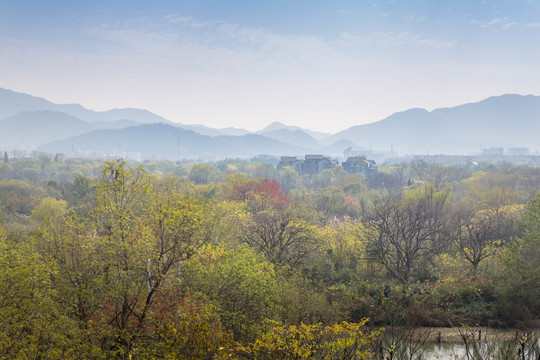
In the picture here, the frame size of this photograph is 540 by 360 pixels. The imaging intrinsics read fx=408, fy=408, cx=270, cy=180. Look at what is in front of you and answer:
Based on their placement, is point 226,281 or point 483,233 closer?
point 226,281

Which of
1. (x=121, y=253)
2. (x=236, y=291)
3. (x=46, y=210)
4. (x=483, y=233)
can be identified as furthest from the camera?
(x=46, y=210)

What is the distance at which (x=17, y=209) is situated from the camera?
2489 inches

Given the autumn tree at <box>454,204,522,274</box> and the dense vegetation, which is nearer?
the dense vegetation

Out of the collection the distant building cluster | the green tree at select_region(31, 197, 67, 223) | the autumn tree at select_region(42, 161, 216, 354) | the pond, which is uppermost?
Result: the distant building cluster

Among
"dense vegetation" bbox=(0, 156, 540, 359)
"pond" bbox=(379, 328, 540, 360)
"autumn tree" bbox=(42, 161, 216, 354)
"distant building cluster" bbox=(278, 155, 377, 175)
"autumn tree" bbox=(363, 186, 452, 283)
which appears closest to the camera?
"dense vegetation" bbox=(0, 156, 540, 359)

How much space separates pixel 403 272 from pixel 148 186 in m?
25.0

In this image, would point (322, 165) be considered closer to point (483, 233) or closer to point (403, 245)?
point (483, 233)

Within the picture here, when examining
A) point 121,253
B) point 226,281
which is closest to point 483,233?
point 226,281

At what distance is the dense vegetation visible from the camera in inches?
561

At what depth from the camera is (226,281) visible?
66.6 ft

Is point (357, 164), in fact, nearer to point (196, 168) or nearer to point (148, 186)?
point (196, 168)

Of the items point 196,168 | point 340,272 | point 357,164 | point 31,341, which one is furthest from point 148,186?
point 357,164

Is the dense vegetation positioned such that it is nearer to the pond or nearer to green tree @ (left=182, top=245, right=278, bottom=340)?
green tree @ (left=182, top=245, right=278, bottom=340)

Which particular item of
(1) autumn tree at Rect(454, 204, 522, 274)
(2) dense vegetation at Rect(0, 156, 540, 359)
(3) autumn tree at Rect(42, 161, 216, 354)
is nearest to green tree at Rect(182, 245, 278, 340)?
(2) dense vegetation at Rect(0, 156, 540, 359)
